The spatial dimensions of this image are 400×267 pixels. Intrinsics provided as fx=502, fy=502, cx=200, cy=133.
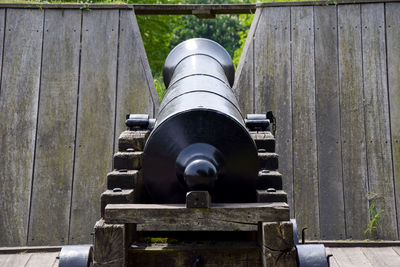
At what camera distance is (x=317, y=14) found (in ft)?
15.4

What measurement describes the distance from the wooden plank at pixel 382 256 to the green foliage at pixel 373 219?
269mm

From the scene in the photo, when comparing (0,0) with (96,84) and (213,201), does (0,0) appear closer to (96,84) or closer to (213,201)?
(96,84)

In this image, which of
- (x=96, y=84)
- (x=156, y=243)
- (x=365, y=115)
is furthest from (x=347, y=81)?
(x=156, y=243)

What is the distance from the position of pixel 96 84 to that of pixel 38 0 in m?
1.16

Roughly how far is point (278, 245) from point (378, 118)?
2625mm

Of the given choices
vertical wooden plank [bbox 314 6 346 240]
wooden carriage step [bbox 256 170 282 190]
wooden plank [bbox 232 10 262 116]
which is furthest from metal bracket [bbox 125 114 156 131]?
vertical wooden plank [bbox 314 6 346 240]

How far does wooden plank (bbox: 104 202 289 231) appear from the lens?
2.36m

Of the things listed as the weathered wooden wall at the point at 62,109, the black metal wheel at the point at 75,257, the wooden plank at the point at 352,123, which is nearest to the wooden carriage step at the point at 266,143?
the black metal wheel at the point at 75,257

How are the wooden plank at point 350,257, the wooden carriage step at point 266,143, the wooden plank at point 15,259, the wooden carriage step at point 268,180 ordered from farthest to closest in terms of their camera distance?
the wooden plank at point 15,259 → the wooden plank at point 350,257 → the wooden carriage step at point 266,143 → the wooden carriage step at point 268,180

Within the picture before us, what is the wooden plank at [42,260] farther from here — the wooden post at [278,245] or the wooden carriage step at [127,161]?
the wooden post at [278,245]

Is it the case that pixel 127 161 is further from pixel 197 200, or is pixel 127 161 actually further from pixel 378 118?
pixel 378 118

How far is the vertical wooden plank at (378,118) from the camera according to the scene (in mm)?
4480

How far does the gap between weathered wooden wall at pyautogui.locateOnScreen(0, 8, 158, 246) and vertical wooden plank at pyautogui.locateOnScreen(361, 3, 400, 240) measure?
6.51ft

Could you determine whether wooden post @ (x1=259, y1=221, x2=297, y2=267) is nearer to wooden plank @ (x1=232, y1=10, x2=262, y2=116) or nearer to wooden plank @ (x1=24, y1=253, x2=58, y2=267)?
wooden plank @ (x1=24, y1=253, x2=58, y2=267)
